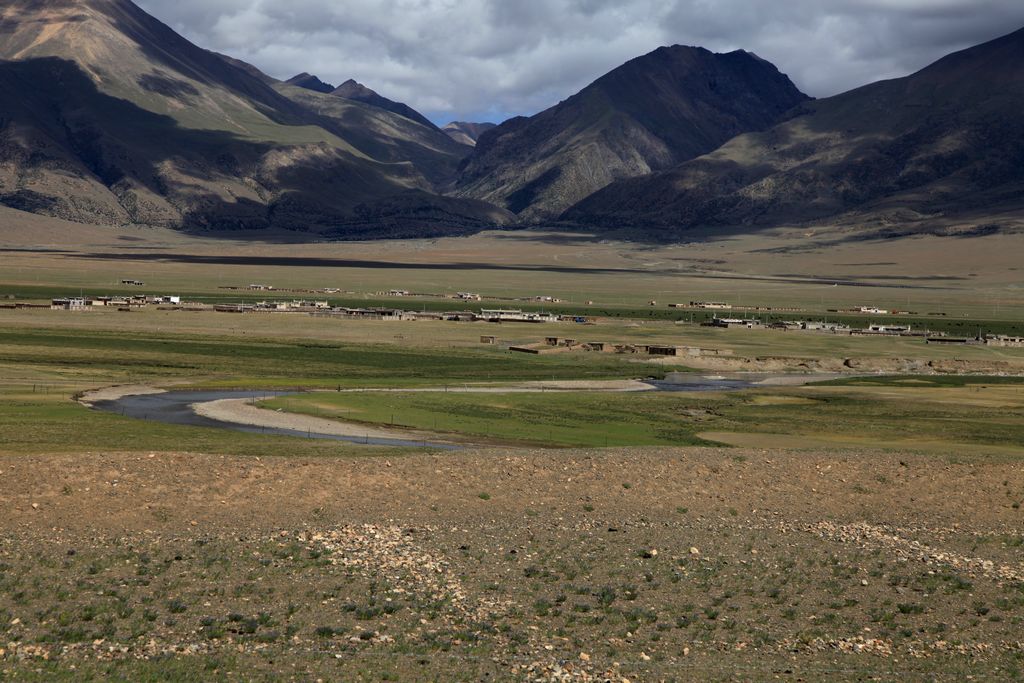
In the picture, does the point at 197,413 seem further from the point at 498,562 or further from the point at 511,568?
the point at 511,568

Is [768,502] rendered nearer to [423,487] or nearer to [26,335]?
[423,487]

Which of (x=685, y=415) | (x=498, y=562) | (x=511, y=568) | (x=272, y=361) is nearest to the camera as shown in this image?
(x=511, y=568)

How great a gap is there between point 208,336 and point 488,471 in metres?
83.0

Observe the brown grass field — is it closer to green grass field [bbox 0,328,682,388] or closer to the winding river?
the winding river

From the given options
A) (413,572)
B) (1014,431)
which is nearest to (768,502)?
(413,572)

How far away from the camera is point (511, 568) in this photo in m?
27.0

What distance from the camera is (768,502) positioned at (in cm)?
3428

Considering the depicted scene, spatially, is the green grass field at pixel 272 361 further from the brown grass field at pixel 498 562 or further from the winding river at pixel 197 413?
the brown grass field at pixel 498 562

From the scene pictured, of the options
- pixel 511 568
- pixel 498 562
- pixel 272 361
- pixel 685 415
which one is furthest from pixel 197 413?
pixel 511 568

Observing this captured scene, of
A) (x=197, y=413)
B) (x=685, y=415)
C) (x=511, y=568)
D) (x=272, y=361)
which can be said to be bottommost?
(x=272, y=361)

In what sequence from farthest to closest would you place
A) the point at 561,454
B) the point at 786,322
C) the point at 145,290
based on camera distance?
the point at 145,290 → the point at 786,322 → the point at 561,454

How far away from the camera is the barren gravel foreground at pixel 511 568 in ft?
69.6

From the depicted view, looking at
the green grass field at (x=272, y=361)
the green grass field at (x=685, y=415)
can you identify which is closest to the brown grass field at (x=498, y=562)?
the green grass field at (x=685, y=415)

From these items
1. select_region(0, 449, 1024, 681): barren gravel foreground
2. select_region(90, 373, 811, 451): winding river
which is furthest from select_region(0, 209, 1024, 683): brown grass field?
select_region(90, 373, 811, 451): winding river
